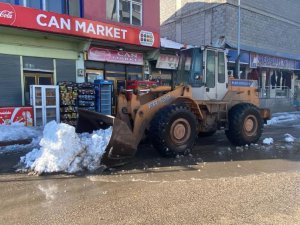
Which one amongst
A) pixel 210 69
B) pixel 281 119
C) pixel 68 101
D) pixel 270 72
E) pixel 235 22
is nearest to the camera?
pixel 210 69

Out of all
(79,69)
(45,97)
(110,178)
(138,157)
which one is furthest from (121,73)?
(110,178)

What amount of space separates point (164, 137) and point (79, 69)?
24.9ft

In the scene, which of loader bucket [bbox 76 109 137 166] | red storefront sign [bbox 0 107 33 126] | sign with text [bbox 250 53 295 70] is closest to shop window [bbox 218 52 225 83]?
loader bucket [bbox 76 109 137 166]

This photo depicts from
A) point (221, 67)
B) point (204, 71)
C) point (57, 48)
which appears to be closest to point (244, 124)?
point (221, 67)

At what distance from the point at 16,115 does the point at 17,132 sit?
124 centimetres

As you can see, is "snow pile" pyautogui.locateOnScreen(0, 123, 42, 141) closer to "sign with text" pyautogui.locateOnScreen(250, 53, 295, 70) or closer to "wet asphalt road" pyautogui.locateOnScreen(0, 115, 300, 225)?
"wet asphalt road" pyautogui.locateOnScreen(0, 115, 300, 225)

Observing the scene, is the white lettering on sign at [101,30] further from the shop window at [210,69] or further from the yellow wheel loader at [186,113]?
the shop window at [210,69]

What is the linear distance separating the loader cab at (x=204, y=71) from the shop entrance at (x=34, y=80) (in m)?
6.10

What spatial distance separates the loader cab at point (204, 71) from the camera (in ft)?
30.3

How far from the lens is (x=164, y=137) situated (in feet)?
24.6

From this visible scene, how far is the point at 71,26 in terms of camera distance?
1236 centimetres

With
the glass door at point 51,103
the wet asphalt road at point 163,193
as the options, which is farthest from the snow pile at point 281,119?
the glass door at point 51,103

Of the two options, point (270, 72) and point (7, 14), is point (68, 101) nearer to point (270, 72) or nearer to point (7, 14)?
point (7, 14)

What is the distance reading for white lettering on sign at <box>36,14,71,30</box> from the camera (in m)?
11.6
